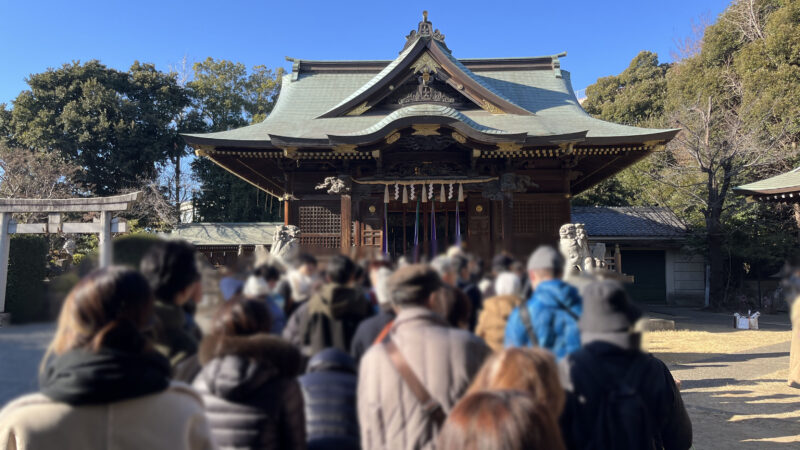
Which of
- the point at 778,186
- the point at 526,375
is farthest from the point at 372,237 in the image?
the point at 778,186

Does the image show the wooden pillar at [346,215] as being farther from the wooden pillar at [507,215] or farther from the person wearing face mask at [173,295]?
the person wearing face mask at [173,295]

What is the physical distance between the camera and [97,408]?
141 cm

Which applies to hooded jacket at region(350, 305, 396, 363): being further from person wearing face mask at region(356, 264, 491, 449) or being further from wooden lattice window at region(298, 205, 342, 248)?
wooden lattice window at region(298, 205, 342, 248)

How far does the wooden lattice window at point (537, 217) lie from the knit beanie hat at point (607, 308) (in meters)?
7.92

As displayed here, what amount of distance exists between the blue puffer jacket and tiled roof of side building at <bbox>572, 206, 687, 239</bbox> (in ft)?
52.9

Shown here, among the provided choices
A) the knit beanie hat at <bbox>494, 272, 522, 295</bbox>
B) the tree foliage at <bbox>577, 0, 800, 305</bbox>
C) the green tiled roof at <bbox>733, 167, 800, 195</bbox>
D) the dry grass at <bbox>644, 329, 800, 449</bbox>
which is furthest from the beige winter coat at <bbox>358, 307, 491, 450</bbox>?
the tree foliage at <bbox>577, 0, 800, 305</bbox>

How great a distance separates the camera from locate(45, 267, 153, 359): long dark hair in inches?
56.1

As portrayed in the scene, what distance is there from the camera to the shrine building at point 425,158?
8547mm

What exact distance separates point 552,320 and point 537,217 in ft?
26.7

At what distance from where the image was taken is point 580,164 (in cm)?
1069

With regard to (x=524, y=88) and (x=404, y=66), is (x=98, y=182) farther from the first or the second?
(x=524, y=88)

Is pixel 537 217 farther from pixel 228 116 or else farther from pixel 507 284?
pixel 228 116

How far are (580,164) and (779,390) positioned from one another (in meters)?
5.82

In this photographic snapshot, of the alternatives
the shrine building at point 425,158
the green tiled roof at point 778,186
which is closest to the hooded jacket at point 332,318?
the shrine building at point 425,158
